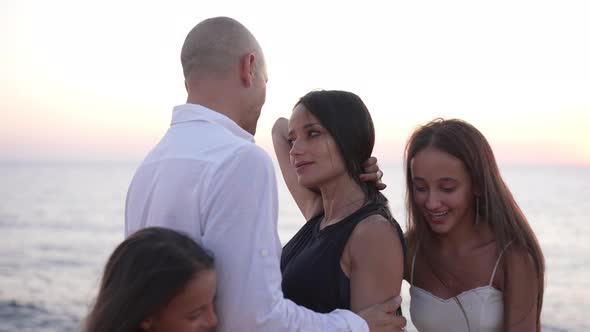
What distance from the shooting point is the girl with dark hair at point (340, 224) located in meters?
3.04

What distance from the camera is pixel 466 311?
11.6ft

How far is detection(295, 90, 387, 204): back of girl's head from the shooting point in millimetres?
3270

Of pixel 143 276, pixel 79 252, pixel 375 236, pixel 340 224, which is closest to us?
pixel 143 276

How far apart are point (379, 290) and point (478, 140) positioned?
3.22ft

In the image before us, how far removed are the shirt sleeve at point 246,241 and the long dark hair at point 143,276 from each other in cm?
8

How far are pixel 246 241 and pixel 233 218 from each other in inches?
3.5

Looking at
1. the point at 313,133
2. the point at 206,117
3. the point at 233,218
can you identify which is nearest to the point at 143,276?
the point at 233,218

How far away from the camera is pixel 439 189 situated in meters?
3.54

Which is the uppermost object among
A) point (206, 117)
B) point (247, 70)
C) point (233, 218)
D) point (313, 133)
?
point (247, 70)

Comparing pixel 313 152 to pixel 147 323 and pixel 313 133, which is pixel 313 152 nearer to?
pixel 313 133

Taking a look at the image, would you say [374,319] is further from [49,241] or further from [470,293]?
[49,241]

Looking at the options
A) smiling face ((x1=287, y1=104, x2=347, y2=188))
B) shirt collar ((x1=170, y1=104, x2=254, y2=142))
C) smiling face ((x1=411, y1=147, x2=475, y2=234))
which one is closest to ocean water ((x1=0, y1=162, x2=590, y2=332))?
shirt collar ((x1=170, y1=104, x2=254, y2=142))

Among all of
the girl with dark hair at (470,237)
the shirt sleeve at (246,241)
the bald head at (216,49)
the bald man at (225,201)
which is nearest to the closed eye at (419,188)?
the girl with dark hair at (470,237)

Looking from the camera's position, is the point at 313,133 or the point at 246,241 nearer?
the point at 246,241
